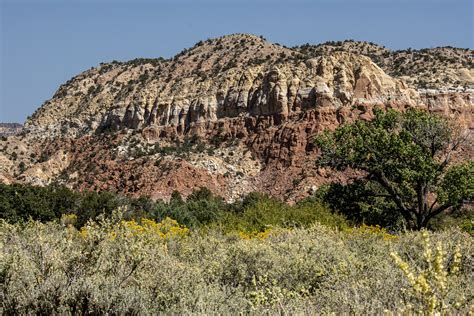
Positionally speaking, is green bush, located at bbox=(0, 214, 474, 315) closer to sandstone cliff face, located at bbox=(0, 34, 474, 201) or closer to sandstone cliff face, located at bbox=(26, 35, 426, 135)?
sandstone cliff face, located at bbox=(0, 34, 474, 201)

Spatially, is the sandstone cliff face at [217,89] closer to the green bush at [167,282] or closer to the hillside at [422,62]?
the hillside at [422,62]

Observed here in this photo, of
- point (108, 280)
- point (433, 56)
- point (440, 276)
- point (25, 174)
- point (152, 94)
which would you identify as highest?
point (433, 56)

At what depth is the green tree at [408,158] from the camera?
27578 millimetres

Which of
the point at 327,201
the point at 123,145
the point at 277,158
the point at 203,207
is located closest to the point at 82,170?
the point at 123,145

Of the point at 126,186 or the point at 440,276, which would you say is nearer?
the point at 440,276

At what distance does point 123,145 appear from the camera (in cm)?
7581

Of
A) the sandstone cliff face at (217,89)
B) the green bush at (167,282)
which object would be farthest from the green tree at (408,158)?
the sandstone cliff face at (217,89)

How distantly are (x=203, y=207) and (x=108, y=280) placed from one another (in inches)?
1445

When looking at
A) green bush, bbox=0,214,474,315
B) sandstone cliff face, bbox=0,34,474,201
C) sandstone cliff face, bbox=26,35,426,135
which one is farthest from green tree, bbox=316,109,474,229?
sandstone cliff face, bbox=26,35,426,135

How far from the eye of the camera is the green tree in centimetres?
2758

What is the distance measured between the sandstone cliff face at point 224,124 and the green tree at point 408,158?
1084 inches

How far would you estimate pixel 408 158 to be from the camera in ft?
94.5

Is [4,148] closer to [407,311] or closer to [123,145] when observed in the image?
[123,145]

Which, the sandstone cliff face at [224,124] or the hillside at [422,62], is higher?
the hillside at [422,62]
